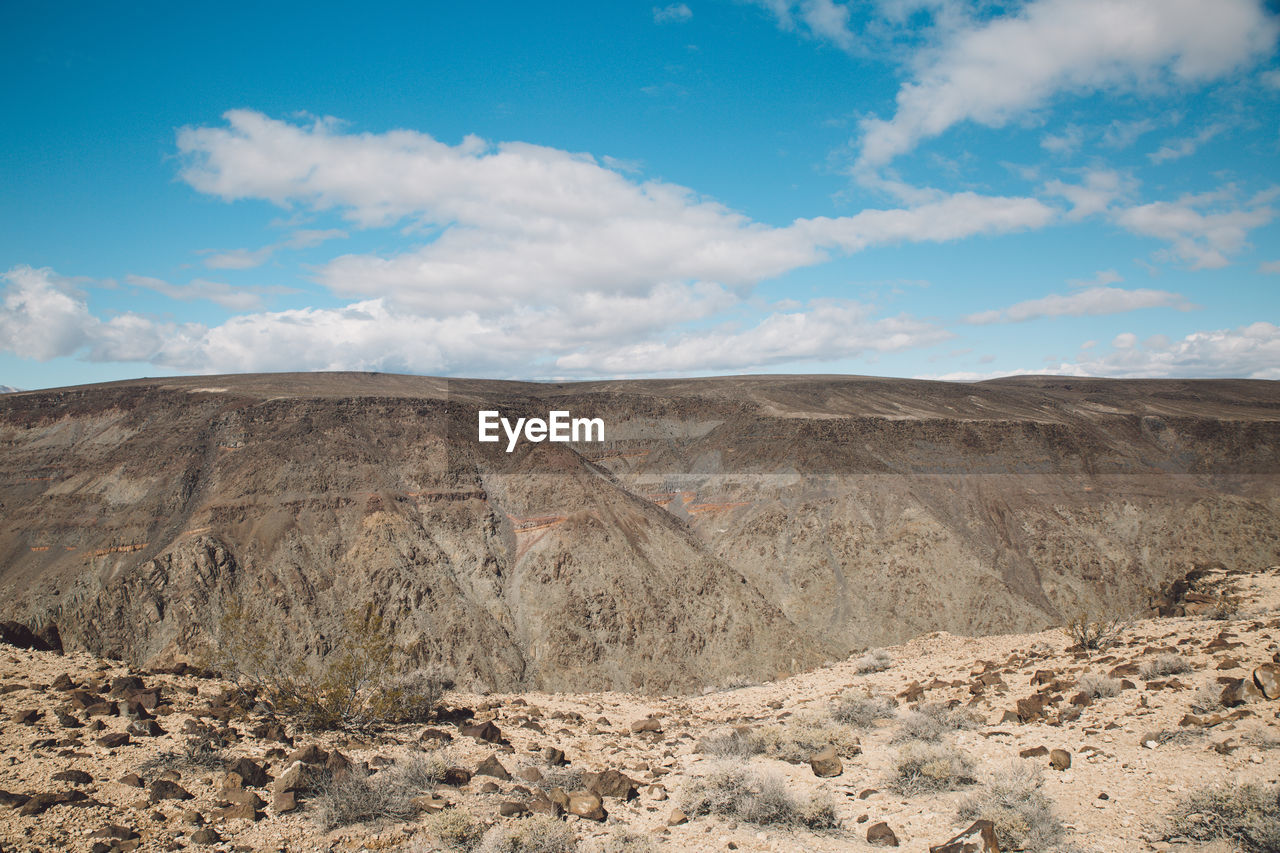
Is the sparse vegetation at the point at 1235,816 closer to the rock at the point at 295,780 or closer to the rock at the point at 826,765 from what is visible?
the rock at the point at 826,765

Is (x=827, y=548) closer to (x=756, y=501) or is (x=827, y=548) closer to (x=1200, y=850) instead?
(x=756, y=501)

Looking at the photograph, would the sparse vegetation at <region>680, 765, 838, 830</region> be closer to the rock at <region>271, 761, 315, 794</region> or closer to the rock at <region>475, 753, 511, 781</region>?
the rock at <region>475, 753, 511, 781</region>

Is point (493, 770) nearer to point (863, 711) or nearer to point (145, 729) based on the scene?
point (145, 729)

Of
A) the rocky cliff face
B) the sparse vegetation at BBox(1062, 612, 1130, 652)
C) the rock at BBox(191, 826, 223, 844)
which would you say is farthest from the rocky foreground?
the rocky cliff face

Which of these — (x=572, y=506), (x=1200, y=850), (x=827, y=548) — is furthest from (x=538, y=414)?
(x=1200, y=850)

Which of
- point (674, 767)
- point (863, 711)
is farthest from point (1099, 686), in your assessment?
point (674, 767)

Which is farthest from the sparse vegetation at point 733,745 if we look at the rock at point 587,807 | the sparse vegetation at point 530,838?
the sparse vegetation at point 530,838

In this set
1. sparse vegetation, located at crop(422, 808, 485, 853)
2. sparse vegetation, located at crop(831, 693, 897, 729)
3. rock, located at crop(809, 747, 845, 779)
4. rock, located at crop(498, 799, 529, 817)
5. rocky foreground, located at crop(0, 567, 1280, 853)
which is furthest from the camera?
sparse vegetation, located at crop(831, 693, 897, 729)
